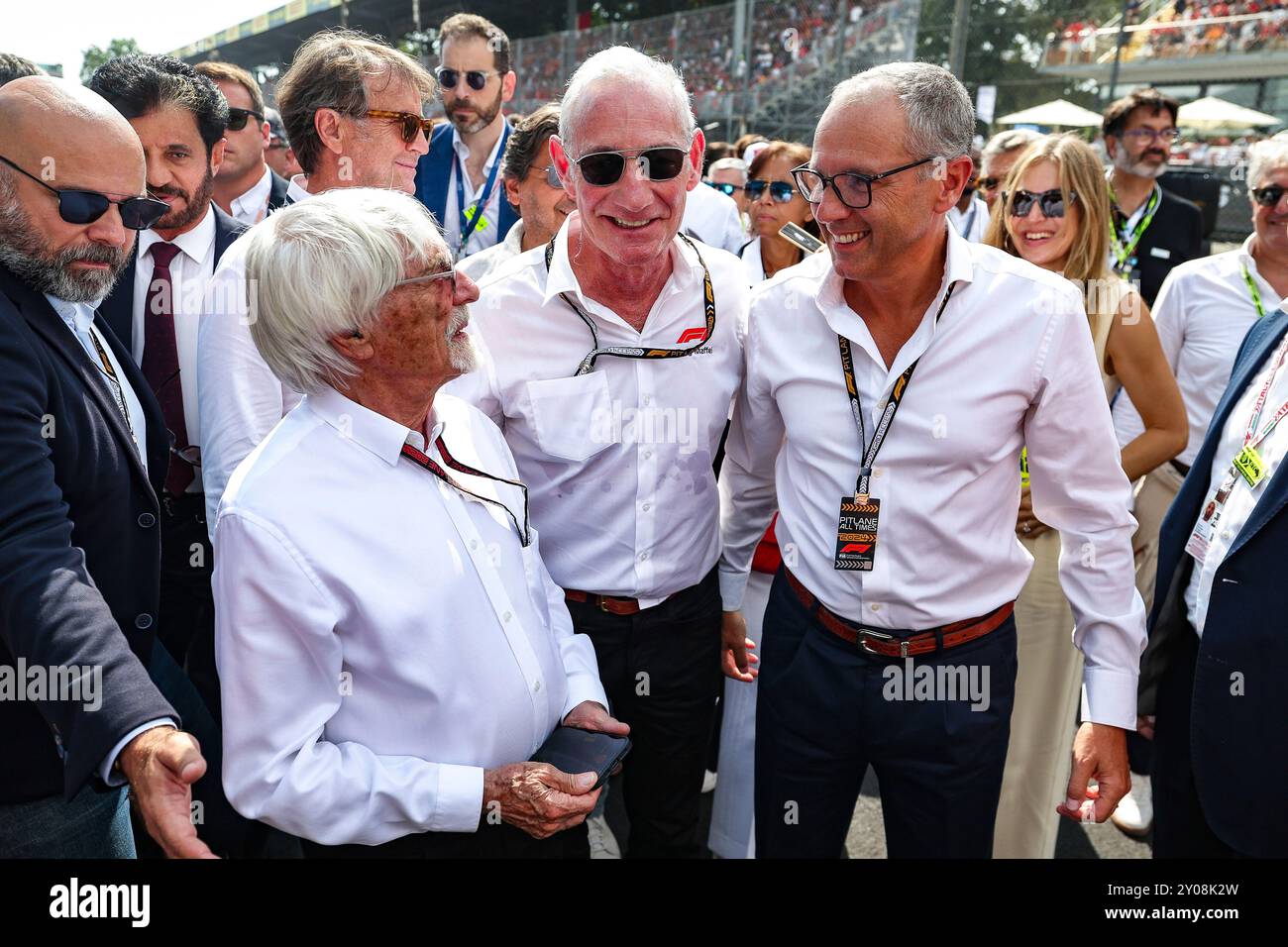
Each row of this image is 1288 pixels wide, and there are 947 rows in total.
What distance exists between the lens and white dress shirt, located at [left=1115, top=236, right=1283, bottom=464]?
364 cm

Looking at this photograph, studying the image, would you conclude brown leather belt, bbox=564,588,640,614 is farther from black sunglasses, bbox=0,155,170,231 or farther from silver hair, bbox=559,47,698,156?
black sunglasses, bbox=0,155,170,231

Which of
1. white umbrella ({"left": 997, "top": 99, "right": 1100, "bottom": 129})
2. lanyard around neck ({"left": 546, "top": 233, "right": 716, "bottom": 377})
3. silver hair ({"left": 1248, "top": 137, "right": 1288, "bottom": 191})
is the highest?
white umbrella ({"left": 997, "top": 99, "right": 1100, "bottom": 129})

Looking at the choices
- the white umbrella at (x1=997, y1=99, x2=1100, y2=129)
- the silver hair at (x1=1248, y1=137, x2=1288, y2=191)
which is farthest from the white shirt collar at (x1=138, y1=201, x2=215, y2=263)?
the white umbrella at (x1=997, y1=99, x2=1100, y2=129)

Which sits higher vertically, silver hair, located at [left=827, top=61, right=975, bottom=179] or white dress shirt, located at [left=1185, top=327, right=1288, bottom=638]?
silver hair, located at [left=827, top=61, right=975, bottom=179]

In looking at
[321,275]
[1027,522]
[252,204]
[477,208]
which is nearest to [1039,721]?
[1027,522]

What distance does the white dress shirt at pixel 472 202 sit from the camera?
5.02 metres

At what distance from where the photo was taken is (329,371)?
71.2 inches

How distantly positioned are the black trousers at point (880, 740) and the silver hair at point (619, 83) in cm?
130

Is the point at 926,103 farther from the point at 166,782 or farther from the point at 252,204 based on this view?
the point at 252,204

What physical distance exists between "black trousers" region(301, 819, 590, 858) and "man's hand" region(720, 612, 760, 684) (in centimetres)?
102

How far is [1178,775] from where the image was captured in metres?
2.26
